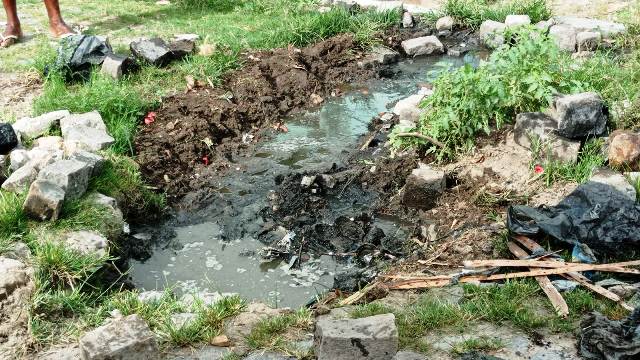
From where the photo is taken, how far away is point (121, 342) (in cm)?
341

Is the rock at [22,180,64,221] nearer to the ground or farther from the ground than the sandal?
nearer to the ground

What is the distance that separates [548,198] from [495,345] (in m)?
1.82

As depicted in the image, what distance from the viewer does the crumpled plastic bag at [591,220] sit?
4.34 metres

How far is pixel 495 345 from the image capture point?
3629mm

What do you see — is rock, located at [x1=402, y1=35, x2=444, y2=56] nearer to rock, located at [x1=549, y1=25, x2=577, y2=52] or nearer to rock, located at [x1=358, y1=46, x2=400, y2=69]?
rock, located at [x1=358, y1=46, x2=400, y2=69]

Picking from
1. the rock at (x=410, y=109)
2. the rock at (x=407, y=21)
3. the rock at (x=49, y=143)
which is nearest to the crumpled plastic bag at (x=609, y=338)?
the rock at (x=410, y=109)

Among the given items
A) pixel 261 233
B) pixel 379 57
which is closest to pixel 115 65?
pixel 261 233

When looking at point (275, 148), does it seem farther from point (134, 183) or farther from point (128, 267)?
point (128, 267)

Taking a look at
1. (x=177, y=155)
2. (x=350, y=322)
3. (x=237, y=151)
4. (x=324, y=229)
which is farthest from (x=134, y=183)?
(x=350, y=322)

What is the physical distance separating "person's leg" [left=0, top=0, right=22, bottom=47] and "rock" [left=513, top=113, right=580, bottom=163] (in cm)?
586

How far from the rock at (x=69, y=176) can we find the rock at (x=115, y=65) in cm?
221

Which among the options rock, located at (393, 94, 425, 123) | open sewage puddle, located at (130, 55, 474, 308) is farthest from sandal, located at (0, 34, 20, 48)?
rock, located at (393, 94, 425, 123)

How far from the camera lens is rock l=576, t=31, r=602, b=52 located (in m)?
7.77

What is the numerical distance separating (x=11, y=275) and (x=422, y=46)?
607cm
